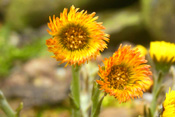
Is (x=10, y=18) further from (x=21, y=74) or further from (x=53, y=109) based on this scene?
(x=53, y=109)

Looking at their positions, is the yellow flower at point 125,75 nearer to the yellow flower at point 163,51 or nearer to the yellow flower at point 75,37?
the yellow flower at point 75,37

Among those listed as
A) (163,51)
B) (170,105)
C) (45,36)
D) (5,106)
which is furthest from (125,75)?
(45,36)

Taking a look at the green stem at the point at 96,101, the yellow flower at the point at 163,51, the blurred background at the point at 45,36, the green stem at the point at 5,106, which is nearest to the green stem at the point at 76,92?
the green stem at the point at 96,101

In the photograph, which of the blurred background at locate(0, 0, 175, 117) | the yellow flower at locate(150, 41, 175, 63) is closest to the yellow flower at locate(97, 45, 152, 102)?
the yellow flower at locate(150, 41, 175, 63)

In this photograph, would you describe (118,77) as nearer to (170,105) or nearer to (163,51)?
(170,105)

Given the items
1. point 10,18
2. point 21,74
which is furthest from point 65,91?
point 10,18
